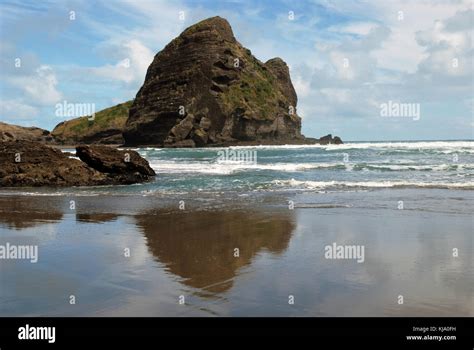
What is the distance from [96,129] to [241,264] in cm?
14105

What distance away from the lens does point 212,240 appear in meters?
9.11

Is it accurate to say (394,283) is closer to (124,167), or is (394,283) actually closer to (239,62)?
(124,167)

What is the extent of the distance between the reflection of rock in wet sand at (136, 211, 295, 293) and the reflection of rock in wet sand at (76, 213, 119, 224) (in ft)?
2.48

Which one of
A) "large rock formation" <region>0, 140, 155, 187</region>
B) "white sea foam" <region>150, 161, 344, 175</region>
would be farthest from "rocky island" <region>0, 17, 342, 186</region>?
"large rock formation" <region>0, 140, 155, 187</region>

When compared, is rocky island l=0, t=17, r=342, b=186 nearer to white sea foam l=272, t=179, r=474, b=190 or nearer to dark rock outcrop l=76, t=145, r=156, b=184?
dark rock outcrop l=76, t=145, r=156, b=184

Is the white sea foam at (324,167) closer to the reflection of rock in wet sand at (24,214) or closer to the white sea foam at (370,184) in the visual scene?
the white sea foam at (370,184)

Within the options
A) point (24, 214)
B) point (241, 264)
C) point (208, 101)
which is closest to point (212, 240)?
point (241, 264)

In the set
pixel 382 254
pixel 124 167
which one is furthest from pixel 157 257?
pixel 124 167

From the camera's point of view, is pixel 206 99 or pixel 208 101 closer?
pixel 208 101

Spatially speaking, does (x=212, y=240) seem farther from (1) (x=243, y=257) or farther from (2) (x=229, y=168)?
(2) (x=229, y=168)

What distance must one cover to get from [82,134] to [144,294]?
469 feet

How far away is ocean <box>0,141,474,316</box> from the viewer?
17.1ft

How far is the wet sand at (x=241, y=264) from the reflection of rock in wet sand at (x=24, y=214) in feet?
0.25

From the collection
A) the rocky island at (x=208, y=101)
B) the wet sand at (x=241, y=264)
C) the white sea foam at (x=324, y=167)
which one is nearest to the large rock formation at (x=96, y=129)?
the rocky island at (x=208, y=101)
